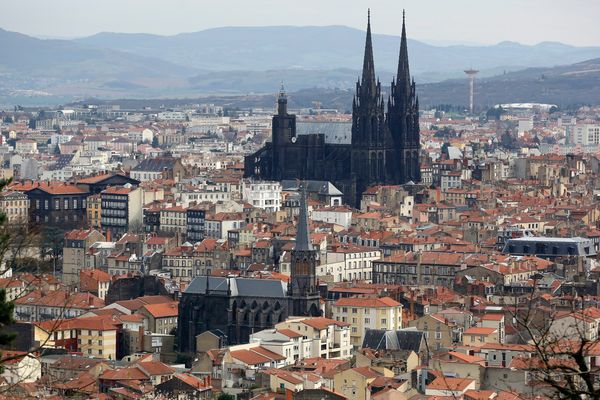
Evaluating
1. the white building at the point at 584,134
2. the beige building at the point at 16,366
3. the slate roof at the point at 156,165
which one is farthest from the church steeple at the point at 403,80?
the white building at the point at 584,134

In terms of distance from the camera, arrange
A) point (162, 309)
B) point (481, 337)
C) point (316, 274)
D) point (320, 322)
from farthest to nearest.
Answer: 1. point (316, 274)
2. point (162, 309)
3. point (320, 322)
4. point (481, 337)

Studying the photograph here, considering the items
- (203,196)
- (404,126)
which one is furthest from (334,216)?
(404,126)

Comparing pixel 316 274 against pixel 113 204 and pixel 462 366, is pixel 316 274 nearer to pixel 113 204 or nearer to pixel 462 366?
pixel 462 366

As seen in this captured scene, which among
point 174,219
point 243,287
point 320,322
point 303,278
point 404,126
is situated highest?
point 404,126

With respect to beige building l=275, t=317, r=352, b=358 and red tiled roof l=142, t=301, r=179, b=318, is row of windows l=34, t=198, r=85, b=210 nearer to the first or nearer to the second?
red tiled roof l=142, t=301, r=179, b=318

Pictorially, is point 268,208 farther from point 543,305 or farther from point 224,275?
point 543,305

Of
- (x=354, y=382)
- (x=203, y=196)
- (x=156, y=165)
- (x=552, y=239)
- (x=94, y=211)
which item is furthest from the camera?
(x=156, y=165)

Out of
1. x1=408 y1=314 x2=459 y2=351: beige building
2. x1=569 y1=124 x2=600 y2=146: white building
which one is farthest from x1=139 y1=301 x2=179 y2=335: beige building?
x1=569 y1=124 x2=600 y2=146: white building

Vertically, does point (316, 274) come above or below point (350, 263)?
above
